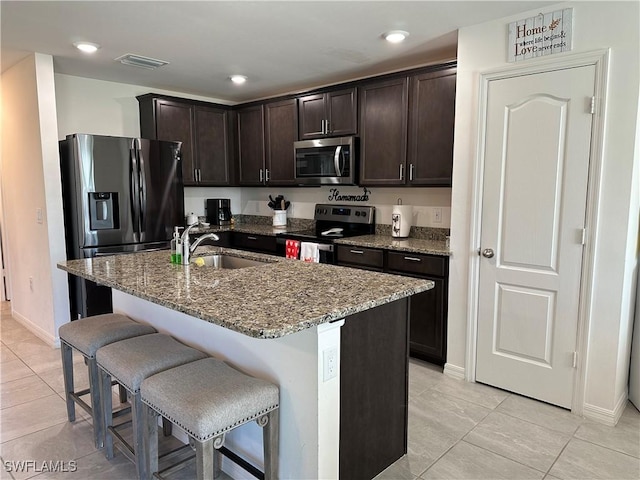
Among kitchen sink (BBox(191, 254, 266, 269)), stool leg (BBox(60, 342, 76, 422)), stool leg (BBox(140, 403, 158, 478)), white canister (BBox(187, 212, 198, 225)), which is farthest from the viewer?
white canister (BBox(187, 212, 198, 225))

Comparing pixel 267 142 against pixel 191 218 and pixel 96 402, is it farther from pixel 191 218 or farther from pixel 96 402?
pixel 96 402

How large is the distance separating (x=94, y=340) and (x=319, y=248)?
207 centimetres

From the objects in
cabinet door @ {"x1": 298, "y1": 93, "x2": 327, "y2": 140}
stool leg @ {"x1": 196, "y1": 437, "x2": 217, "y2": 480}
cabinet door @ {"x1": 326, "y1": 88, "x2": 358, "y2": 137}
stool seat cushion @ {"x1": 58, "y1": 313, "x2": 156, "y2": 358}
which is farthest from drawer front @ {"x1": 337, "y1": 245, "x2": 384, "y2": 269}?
stool leg @ {"x1": 196, "y1": 437, "x2": 217, "y2": 480}

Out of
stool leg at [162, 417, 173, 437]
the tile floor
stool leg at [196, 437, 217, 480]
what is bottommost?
the tile floor

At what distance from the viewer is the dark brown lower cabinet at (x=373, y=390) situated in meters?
1.79

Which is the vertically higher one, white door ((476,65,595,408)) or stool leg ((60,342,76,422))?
white door ((476,65,595,408))

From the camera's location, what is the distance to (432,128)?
338cm

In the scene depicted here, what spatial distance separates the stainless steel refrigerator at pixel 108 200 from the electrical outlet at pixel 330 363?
2780mm

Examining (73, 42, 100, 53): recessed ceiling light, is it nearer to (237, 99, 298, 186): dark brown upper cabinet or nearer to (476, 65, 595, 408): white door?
(237, 99, 298, 186): dark brown upper cabinet

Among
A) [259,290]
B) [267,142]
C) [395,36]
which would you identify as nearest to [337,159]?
[267,142]

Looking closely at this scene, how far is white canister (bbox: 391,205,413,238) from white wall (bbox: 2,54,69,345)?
2.86m

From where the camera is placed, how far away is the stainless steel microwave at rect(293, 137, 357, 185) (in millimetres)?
3920

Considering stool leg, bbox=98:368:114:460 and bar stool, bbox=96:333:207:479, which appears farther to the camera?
stool leg, bbox=98:368:114:460

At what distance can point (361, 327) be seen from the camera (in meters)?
1.81
